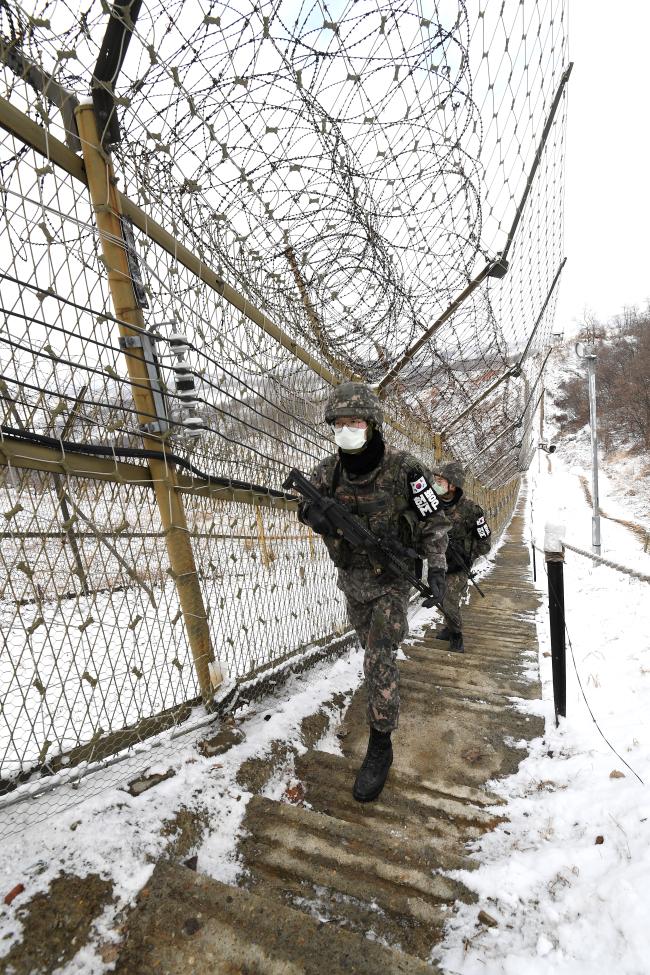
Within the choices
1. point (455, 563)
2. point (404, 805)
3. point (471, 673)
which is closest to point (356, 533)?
point (404, 805)

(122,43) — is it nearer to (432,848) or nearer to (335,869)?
(335,869)

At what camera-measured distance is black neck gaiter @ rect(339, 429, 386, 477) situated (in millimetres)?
2119

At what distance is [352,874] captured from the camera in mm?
1394

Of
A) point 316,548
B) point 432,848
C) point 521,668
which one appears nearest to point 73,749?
point 432,848

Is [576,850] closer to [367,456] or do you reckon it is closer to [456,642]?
[367,456]

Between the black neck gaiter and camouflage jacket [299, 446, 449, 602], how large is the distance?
0.10ft

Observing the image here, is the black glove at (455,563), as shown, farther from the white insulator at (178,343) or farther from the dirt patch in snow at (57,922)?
the dirt patch in snow at (57,922)

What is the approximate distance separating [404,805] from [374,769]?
6.4 inches

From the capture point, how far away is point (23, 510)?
4.38 ft

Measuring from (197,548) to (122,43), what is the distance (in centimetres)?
161

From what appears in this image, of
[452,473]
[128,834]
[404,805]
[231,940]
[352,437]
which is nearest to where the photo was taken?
[231,940]

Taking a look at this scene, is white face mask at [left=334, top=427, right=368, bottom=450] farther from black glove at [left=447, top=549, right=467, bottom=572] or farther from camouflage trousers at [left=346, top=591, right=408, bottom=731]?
black glove at [left=447, top=549, right=467, bottom=572]

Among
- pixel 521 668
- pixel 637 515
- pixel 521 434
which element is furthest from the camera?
pixel 637 515

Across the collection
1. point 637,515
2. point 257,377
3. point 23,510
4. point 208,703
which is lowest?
point 637,515
